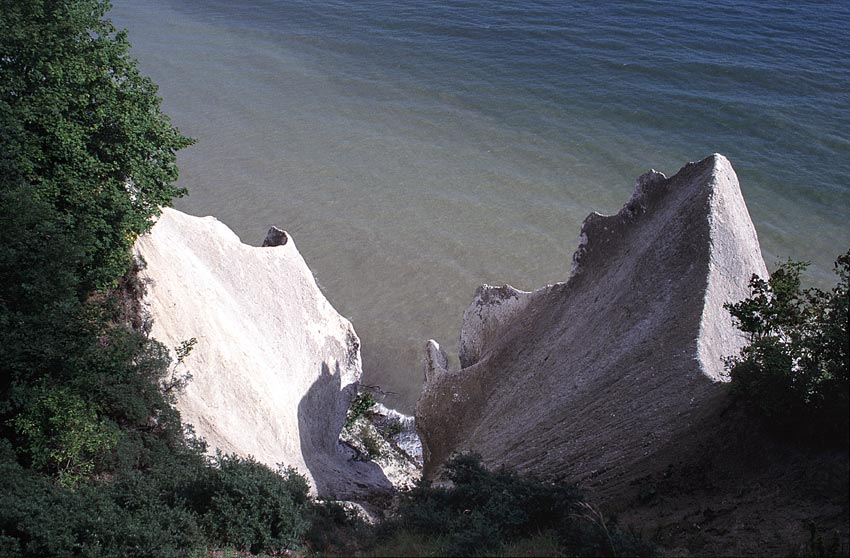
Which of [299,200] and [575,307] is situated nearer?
[575,307]

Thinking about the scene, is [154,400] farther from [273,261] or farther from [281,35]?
[281,35]

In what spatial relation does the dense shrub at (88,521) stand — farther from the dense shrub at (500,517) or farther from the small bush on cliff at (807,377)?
the small bush on cliff at (807,377)

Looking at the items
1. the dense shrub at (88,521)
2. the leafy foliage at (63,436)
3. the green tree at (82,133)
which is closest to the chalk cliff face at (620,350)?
the dense shrub at (88,521)

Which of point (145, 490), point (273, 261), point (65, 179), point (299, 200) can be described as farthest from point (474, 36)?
point (145, 490)

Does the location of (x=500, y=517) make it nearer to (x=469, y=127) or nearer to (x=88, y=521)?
(x=88, y=521)

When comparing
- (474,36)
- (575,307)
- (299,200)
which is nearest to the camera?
(575,307)

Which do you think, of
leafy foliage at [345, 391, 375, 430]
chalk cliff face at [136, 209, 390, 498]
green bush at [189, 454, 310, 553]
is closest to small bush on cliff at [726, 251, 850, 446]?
green bush at [189, 454, 310, 553]

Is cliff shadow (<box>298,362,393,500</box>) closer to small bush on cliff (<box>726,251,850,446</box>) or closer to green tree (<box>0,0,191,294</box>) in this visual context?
green tree (<box>0,0,191,294</box>)
